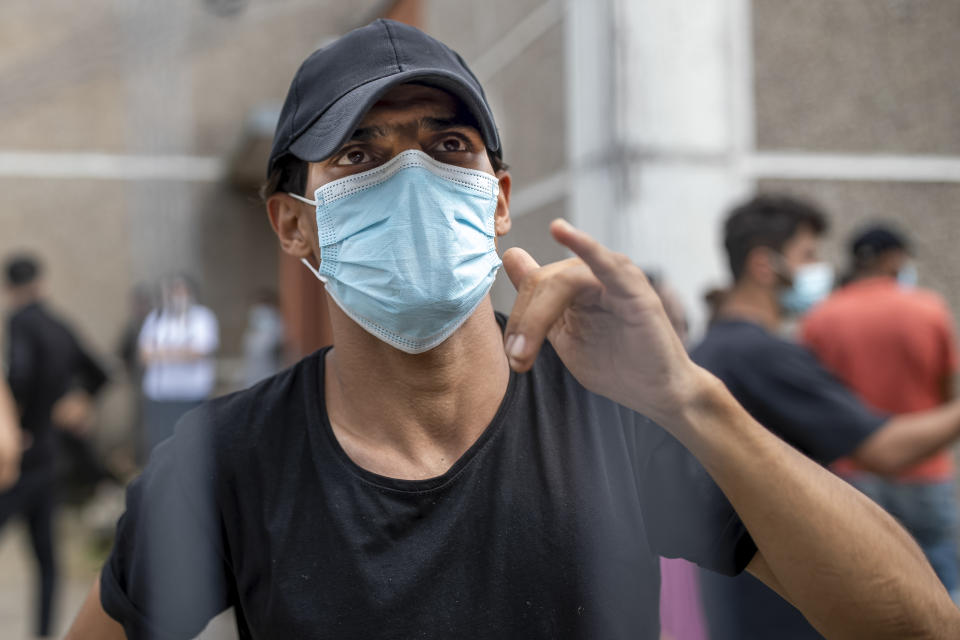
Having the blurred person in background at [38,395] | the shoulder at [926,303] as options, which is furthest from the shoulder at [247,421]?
the blurred person in background at [38,395]

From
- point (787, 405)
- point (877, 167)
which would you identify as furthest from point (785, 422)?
point (877, 167)

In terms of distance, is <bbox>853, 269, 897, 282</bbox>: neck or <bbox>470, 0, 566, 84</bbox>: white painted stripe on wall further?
<bbox>853, 269, 897, 282</bbox>: neck

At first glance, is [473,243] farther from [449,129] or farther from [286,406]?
[286,406]

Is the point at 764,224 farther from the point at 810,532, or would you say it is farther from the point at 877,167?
the point at 810,532

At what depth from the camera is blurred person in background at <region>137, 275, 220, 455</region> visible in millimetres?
1443

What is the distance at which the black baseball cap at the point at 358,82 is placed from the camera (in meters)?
1.42

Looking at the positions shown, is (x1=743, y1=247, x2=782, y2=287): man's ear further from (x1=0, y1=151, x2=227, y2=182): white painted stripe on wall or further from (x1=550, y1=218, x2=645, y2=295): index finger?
(x1=0, y1=151, x2=227, y2=182): white painted stripe on wall

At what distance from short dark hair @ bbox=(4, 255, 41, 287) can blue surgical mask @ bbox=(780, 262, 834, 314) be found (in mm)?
3520

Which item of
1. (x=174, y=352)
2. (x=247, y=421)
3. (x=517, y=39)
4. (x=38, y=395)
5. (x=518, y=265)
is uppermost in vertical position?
(x=517, y=39)

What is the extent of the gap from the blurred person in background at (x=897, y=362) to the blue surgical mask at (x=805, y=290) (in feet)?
0.33

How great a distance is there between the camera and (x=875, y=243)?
11.7 ft

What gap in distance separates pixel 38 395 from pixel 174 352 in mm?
3282

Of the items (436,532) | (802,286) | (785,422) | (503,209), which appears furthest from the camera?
(802,286)

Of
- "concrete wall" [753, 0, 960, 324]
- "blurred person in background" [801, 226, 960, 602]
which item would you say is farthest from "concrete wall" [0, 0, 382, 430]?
"concrete wall" [753, 0, 960, 324]
